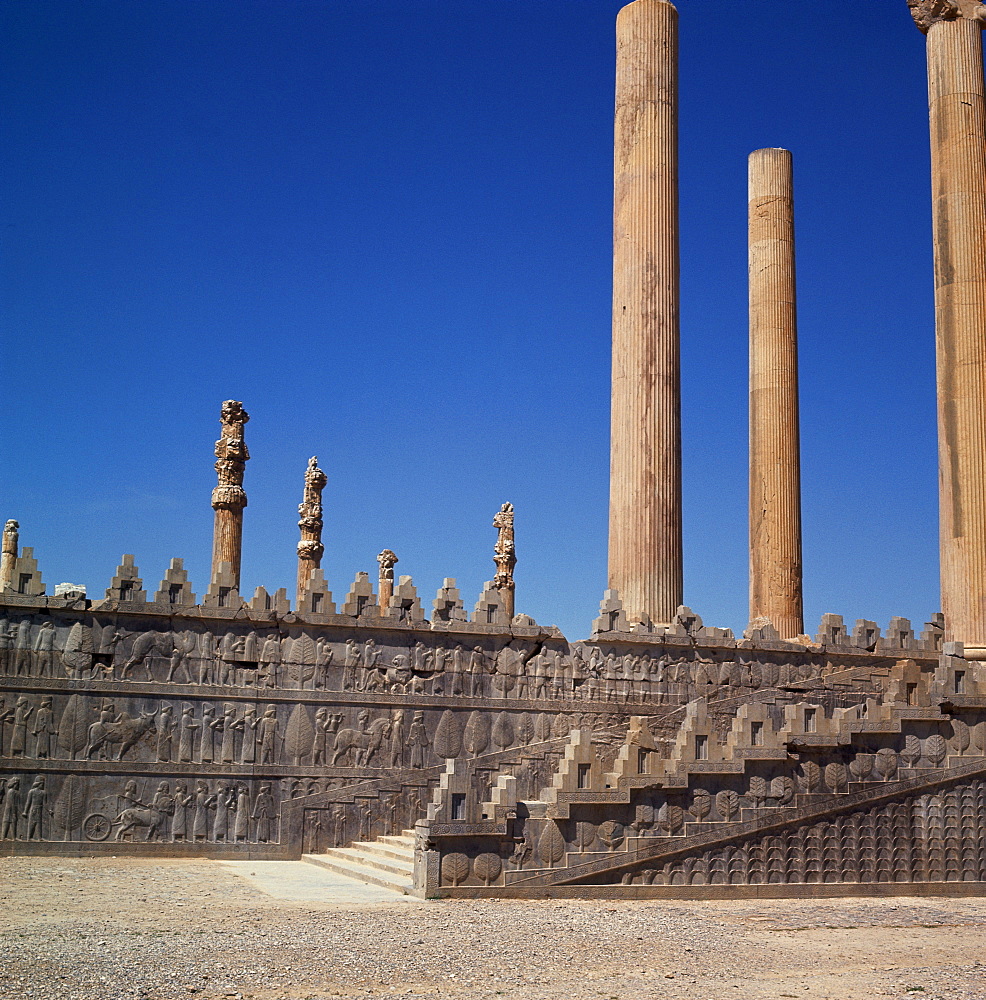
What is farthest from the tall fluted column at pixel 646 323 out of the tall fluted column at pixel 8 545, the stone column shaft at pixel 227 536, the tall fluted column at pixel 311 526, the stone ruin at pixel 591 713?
the tall fluted column at pixel 8 545

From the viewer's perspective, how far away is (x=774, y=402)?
29250 mm

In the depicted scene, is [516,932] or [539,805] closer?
[516,932]

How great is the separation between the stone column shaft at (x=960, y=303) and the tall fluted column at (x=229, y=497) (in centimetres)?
1655

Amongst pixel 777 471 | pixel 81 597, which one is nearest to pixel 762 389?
pixel 777 471

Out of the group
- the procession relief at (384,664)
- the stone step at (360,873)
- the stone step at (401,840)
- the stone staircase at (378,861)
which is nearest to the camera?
the stone step at (360,873)

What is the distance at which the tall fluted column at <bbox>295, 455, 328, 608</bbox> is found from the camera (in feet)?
126

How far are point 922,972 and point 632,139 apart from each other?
17.5m

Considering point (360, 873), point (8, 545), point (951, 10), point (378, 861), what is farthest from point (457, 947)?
point (8, 545)

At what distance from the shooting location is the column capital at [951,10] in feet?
87.0

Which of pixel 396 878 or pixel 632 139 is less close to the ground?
pixel 632 139

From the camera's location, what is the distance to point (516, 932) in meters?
12.8

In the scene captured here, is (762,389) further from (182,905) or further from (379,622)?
(182,905)

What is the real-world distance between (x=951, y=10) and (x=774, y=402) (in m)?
9.24

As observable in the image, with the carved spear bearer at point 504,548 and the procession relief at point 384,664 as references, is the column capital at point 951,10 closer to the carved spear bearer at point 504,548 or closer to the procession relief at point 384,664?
the procession relief at point 384,664
